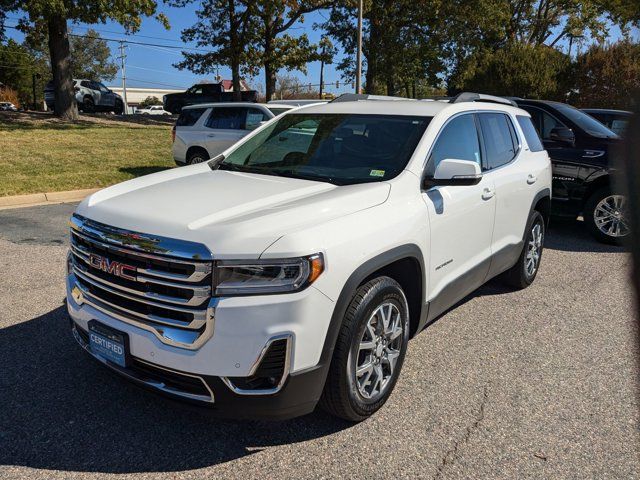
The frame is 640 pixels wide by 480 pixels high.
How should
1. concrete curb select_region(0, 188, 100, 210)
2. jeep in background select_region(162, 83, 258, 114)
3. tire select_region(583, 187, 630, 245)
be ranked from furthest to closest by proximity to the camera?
jeep in background select_region(162, 83, 258, 114), concrete curb select_region(0, 188, 100, 210), tire select_region(583, 187, 630, 245)

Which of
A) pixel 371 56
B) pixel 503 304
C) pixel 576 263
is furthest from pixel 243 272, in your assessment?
pixel 371 56

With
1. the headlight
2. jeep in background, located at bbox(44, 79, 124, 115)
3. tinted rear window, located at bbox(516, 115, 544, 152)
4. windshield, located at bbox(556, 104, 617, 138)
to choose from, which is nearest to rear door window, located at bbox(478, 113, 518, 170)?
tinted rear window, located at bbox(516, 115, 544, 152)

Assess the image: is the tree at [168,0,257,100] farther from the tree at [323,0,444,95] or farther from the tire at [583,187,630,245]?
the tire at [583,187,630,245]

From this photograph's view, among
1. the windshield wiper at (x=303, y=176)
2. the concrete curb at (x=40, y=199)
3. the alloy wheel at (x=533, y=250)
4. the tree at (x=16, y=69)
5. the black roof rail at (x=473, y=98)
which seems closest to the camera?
the windshield wiper at (x=303, y=176)

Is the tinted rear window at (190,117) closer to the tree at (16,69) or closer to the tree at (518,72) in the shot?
the tree at (518,72)

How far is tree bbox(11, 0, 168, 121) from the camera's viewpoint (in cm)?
1526

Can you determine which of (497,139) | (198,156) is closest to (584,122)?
(497,139)

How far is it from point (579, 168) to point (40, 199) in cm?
861

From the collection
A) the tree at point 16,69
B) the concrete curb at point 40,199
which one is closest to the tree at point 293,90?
the tree at point 16,69

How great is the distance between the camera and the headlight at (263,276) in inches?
98.2

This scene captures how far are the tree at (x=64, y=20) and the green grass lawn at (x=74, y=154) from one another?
1.13m

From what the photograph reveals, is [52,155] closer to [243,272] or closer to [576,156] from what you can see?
[576,156]

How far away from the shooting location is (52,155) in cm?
1311

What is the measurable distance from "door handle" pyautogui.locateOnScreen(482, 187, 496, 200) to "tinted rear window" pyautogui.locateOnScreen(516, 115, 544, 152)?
4.60 ft
